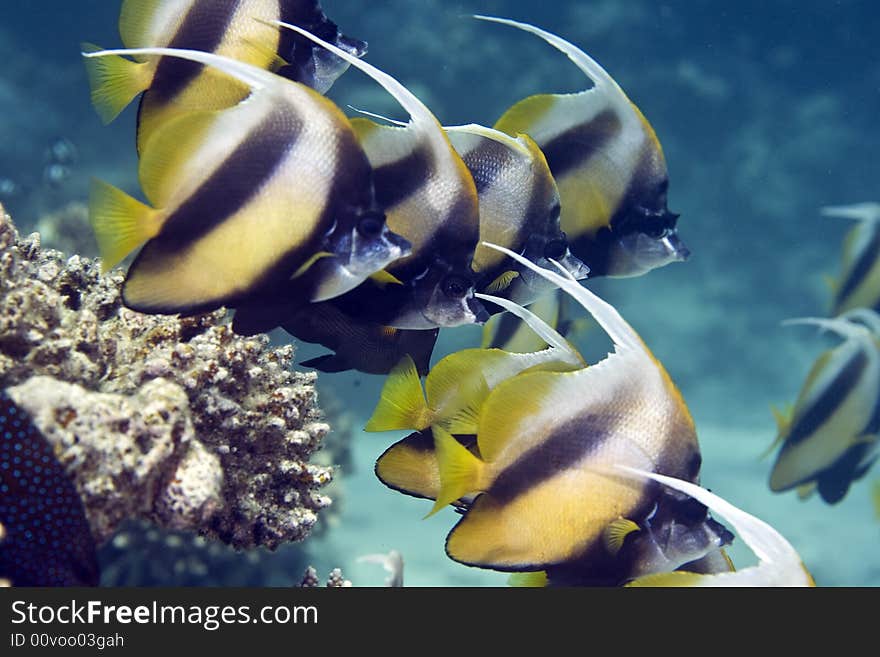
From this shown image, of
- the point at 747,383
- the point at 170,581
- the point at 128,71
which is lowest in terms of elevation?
the point at 747,383

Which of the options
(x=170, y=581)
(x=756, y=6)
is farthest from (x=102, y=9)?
(x=756, y=6)

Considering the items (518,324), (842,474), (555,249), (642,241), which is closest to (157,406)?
(555,249)

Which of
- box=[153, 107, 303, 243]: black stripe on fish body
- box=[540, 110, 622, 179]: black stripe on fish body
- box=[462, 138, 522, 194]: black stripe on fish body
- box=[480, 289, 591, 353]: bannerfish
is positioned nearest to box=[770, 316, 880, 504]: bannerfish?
box=[480, 289, 591, 353]: bannerfish

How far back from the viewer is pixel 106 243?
1349mm

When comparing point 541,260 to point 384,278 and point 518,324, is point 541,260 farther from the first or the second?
point 518,324

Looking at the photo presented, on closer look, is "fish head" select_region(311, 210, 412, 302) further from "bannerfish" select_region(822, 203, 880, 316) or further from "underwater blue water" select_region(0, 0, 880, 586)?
"underwater blue water" select_region(0, 0, 880, 586)

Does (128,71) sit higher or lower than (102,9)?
higher

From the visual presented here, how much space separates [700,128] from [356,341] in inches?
454

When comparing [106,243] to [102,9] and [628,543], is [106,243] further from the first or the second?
[102,9]

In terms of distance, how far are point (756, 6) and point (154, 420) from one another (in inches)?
535

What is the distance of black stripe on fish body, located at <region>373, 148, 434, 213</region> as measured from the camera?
1.58 metres

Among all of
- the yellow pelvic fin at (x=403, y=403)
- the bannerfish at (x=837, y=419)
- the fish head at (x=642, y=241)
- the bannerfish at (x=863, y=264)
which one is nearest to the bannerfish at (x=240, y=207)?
the yellow pelvic fin at (x=403, y=403)

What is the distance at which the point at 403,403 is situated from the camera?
1.67 metres

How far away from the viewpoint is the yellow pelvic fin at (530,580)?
5.54 ft
